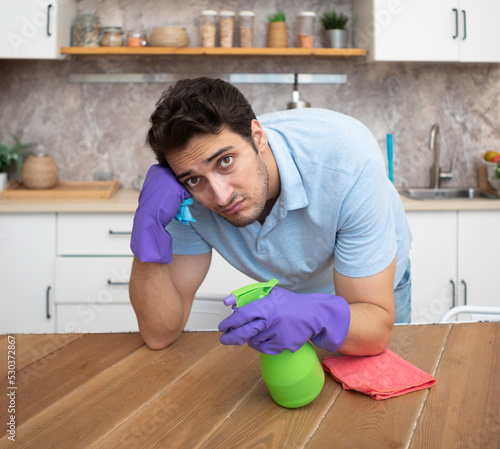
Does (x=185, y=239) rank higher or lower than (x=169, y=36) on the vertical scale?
lower

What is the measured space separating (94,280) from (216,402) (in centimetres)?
166

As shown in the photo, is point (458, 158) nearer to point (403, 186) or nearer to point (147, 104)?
point (403, 186)

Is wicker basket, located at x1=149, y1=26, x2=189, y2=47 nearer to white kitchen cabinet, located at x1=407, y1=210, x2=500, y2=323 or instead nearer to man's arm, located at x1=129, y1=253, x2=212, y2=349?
white kitchen cabinet, located at x1=407, y1=210, x2=500, y2=323

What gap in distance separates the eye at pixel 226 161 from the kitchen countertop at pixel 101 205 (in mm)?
1339

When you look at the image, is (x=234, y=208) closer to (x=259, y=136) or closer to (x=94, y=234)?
(x=259, y=136)

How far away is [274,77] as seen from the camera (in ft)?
9.55

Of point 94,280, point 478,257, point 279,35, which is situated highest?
point 279,35

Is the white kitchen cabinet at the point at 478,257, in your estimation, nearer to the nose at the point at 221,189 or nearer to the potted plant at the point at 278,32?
the potted plant at the point at 278,32

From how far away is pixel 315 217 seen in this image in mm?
1250

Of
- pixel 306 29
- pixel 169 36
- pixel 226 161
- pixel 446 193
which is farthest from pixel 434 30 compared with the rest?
pixel 226 161

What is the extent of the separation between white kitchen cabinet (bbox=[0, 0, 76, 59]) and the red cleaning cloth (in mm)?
2065

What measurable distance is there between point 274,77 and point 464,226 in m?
1.18

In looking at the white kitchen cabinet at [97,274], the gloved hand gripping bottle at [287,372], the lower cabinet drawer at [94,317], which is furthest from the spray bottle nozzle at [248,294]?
the lower cabinet drawer at [94,317]

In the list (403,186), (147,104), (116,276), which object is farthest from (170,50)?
(403,186)
